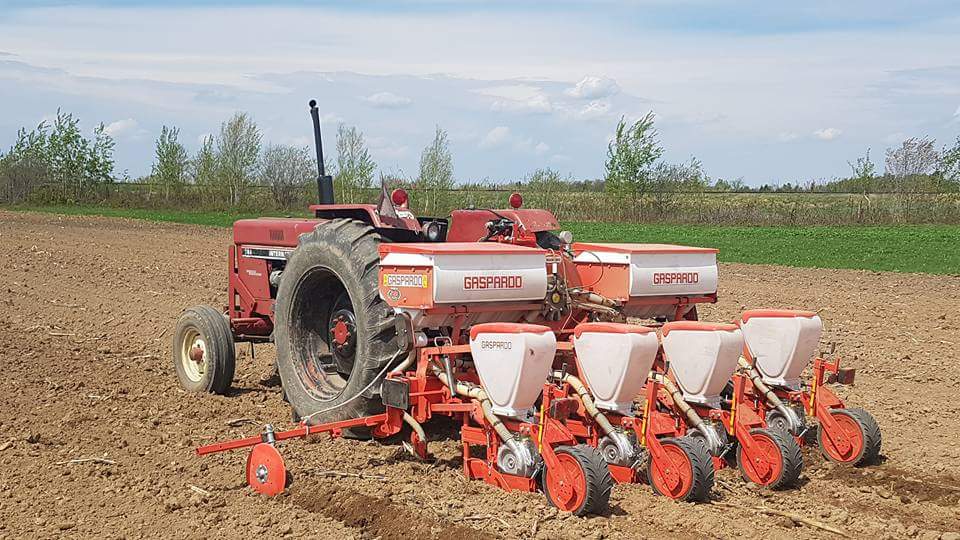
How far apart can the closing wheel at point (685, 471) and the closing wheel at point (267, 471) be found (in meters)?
1.81

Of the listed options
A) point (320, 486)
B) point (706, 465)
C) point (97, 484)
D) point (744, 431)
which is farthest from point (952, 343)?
point (97, 484)

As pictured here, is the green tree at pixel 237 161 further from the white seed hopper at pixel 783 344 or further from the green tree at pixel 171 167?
the white seed hopper at pixel 783 344

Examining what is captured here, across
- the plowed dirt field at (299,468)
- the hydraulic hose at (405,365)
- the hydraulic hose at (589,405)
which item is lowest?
the plowed dirt field at (299,468)

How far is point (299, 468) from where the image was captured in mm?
5398

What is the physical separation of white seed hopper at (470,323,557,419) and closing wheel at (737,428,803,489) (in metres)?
1.21

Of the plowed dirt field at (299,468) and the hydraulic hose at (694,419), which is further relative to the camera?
the hydraulic hose at (694,419)

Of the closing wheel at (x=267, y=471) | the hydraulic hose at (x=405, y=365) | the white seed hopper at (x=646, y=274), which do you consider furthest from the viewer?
the white seed hopper at (x=646, y=274)

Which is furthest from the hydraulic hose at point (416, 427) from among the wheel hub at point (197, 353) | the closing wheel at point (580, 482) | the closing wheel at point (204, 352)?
the wheel hub at point (197, 353)

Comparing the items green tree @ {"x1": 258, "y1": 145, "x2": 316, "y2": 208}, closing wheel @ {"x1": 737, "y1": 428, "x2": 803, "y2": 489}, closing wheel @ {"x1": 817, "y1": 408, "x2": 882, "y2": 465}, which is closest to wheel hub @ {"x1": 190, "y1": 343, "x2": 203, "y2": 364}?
closing wheel @ {"x1": 737, "y1": 428, "x2": 803, "y2": 489}

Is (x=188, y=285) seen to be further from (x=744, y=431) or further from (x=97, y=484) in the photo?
(x=744, y=431)

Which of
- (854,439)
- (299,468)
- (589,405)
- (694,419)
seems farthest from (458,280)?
(854,439)

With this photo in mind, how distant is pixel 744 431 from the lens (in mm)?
5273

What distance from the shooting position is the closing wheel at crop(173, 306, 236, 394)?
7449 millimetres

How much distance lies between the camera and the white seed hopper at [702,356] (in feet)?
17.0
